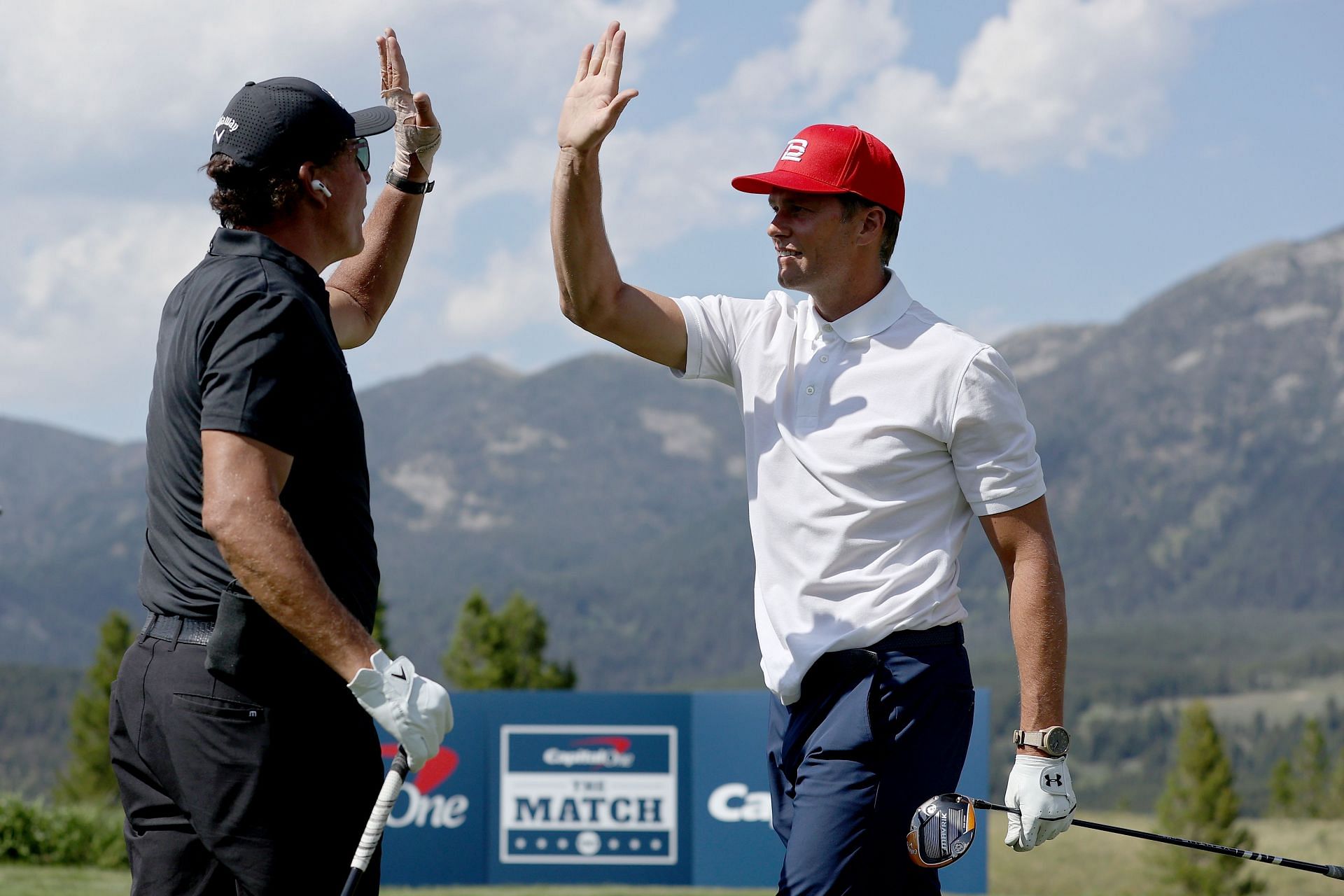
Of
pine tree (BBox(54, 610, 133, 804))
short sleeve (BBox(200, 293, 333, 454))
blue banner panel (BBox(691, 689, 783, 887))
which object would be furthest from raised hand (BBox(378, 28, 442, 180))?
pine tree (BBox(54, 610, 133, 804))

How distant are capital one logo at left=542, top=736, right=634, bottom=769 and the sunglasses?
10.3m

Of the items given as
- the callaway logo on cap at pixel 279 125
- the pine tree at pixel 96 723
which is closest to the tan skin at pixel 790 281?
the callaway logo on cap at pixel 279 125

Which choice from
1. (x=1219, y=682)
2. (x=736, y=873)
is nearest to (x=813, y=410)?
(x=736, y=873)

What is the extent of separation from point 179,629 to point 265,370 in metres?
0.59

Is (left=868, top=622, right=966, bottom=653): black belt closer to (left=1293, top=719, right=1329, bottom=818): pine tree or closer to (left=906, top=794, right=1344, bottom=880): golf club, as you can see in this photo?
(left=906, top=794, right=1344, bottom=880): golf club

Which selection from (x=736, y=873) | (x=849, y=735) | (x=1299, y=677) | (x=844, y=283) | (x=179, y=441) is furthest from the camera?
(x=1299, y=677)

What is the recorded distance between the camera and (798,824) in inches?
149

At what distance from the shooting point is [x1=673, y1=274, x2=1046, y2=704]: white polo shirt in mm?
3822

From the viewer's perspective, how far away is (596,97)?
3912 mm

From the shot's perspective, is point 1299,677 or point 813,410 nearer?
point 813,410

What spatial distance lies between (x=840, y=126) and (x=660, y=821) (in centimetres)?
995

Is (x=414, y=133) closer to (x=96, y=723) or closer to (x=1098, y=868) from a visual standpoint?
(x=1098, y=868)

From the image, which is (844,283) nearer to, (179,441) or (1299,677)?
(179,441)

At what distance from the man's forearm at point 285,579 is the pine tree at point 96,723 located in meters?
33.6
